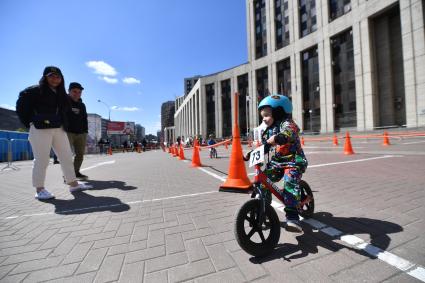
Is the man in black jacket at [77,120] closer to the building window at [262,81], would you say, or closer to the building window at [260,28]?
the building window at [262,81]

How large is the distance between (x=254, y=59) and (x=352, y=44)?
19.9m

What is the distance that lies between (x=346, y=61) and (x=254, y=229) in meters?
34.1

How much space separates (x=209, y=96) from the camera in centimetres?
6019

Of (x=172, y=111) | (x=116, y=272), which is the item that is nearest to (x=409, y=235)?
(x=116, y=272)

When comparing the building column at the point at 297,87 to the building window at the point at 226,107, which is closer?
the building column at the point at 297,87

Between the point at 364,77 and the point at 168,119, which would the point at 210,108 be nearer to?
the point at 364,77

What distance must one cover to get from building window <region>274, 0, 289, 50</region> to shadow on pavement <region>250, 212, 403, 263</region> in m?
41.7

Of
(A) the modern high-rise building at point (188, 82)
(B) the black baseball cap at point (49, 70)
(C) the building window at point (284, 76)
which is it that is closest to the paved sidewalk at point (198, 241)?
(B) the black baseball cap at point (49, 70)

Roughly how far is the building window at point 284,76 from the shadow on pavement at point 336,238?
39.2 metres

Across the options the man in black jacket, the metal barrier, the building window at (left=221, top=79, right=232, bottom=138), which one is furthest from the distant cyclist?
the building window at (left=221, top=79, right=232, bottom=138)

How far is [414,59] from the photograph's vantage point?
71.1 ft

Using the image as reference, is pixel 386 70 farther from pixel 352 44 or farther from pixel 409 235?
pixel 409 235

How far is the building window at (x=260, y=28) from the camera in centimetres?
4559

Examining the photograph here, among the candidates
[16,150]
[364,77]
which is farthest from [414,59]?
[16,150]
